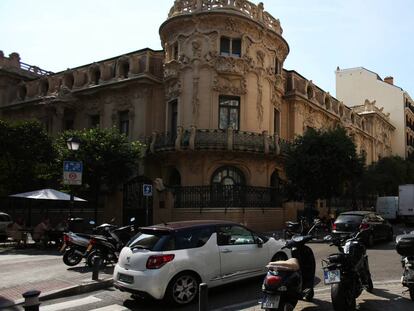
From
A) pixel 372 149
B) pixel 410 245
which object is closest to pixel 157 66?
pixel 410 245

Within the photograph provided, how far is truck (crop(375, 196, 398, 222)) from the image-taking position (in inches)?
1368

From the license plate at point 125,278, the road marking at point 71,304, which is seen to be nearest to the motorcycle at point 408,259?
the license plate at point 125,278

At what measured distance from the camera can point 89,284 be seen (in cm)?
1001

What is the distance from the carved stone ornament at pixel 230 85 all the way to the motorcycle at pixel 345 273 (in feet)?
62.4

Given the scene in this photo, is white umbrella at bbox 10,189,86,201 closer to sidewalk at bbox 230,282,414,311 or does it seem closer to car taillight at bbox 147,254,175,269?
car taillight at bbox 147,254,175,269

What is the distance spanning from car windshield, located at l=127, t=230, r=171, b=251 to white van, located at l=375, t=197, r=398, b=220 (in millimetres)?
29543

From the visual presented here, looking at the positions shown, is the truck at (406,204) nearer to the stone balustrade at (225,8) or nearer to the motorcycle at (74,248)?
the stone balustrade at (225,8)

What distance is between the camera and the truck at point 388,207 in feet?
114

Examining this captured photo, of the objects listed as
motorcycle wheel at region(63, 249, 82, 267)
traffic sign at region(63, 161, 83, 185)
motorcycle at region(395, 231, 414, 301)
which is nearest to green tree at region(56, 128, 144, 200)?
traffic sign at region(63, 161, 83, 185)

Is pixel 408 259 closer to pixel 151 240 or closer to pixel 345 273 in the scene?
pixel 345 273

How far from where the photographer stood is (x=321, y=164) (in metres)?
24.2

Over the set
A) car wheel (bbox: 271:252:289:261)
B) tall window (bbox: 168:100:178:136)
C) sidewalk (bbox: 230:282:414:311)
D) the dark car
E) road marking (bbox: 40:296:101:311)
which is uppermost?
tall window (bbox: 168:100:178:136)

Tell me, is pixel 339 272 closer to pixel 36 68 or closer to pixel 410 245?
pixel 410 245

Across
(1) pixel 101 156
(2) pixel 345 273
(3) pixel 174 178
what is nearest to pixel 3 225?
(1) pixel 101 156
